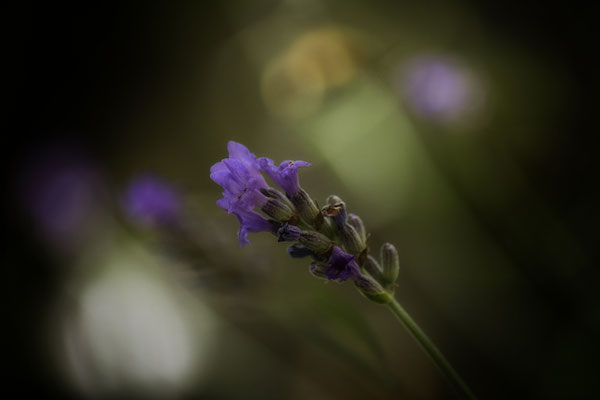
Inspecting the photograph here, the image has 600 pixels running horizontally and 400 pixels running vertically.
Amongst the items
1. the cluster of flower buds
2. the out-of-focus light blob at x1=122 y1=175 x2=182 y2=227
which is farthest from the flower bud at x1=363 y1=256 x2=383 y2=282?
the out-of-focus light blob at x1=122 y1=175 x2=182 y2=227

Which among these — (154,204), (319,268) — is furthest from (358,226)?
(154,204)

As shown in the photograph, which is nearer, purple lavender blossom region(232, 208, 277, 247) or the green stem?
the green stem

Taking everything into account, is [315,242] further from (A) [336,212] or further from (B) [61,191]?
(B) [61,191]

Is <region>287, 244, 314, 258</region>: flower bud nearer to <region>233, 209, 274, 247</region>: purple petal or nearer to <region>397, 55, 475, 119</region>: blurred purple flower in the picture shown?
<region>233, 209, 274, 247</region>: purple petal

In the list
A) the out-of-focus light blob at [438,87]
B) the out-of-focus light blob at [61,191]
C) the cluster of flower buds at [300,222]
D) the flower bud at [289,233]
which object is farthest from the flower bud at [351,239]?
the out-of-focus light blob at [61,191]

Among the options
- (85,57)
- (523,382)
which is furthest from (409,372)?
(85,57)

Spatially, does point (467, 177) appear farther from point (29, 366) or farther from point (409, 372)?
point (29, 366)
